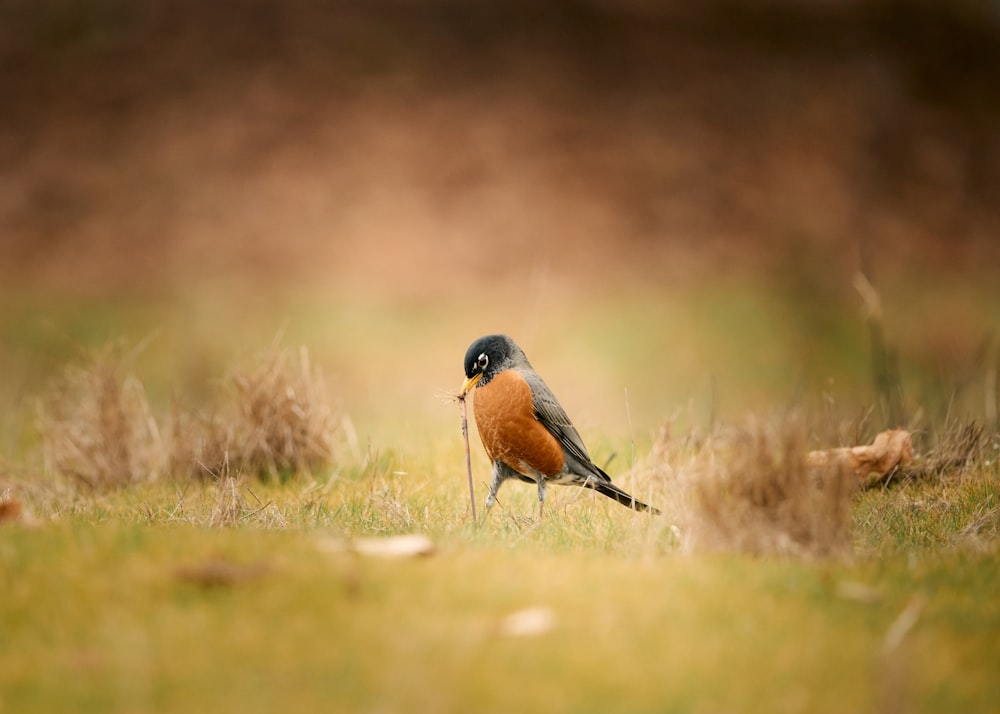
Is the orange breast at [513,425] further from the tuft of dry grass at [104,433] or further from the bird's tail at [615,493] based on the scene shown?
the tuft of dry grass at [104,433]

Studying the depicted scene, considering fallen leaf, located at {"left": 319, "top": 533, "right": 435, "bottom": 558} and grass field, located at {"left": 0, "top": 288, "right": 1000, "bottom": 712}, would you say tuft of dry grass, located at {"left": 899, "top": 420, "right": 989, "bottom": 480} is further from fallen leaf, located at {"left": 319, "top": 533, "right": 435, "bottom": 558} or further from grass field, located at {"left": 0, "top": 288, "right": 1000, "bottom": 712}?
fallen leaf, located at {"left": 319, "top": 533, "right": 435, "bottom": 558}

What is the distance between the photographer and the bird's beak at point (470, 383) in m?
5.00

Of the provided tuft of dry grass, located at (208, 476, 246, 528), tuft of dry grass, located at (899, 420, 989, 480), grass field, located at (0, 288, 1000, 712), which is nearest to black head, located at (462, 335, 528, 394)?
grass field, located at (0, 288, 1000, 712)

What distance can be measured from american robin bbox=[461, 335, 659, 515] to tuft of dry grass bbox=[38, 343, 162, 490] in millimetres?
2412

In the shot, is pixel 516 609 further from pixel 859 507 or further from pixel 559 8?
pixel 559 8

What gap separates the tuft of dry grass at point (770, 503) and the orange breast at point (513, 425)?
106 cm

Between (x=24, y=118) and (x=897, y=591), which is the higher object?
(x=24, y=118)

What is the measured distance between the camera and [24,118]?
18.1 meters

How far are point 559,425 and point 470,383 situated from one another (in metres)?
0.54

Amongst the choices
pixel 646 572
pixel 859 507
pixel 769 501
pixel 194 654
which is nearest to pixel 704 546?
pixel 769 501

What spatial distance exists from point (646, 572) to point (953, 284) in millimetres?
15804

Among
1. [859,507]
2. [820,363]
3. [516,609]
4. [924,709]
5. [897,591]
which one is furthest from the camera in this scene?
[820,363]

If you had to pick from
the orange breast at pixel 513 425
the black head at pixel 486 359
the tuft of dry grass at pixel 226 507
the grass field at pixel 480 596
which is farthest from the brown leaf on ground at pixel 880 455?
the tuft of dry grass at pixel 226 507

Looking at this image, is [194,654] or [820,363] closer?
[194,654]
